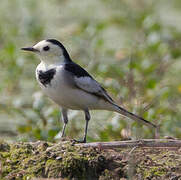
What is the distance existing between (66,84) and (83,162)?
1.20 m

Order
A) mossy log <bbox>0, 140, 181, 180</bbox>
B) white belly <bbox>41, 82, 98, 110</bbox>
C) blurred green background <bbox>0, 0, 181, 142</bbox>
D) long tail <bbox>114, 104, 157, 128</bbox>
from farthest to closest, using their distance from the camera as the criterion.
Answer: blurred green background <bbox>0, 0, 181, 142</bbox> → long tail <bbox>114, 104, 157, 128</bbox> → white belly <bbox>41, 82, 98, 110</bbox> → mossy log <bbox>0, 140, 181, 180</bbox>

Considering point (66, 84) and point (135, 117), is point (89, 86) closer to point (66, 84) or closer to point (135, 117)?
point (66, 84)

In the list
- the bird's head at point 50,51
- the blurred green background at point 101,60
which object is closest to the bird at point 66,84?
the bird's head at point 50,51

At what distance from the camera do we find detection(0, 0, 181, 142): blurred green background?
308 inches

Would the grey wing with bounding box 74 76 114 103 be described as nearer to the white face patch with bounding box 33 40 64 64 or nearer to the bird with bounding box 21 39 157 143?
the bird with bounding box 21 39 157 143

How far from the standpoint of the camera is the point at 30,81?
9.89 m

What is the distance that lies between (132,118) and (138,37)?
405cm

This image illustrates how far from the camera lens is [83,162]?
5684 millimetres

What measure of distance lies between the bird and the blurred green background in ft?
1.46

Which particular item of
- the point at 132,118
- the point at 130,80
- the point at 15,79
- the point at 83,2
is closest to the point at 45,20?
the point at 83,2

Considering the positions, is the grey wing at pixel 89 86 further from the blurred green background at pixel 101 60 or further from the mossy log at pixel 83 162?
the mossy log at pixel 83 162

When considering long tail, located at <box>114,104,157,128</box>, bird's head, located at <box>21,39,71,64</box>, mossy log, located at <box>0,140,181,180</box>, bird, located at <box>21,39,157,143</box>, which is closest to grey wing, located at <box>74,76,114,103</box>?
bird, located at <box>21,39,157,143</box>

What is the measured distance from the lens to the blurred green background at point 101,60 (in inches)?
308

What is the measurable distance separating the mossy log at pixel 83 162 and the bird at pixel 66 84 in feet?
2.31
